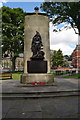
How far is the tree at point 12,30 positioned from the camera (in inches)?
1298

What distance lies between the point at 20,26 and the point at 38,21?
2517 cm

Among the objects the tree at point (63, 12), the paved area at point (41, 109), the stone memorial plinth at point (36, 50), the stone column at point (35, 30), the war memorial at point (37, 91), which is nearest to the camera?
the paved area at point (41, 109)

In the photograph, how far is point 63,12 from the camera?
21.7 metres

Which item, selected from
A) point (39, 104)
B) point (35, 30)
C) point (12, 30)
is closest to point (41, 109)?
point (39, 104)

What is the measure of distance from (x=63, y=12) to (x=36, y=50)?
14.1 m

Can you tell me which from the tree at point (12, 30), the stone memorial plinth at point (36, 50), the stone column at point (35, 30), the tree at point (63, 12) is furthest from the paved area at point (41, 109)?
the tree at point (12, 30)

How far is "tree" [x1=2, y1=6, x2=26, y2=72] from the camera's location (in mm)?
32975

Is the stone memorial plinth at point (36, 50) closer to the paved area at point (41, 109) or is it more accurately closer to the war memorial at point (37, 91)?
the war memorial at point (37, 91)

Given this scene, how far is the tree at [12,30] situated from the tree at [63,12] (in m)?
12.7

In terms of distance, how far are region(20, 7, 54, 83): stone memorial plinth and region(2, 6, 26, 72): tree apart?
22.3m

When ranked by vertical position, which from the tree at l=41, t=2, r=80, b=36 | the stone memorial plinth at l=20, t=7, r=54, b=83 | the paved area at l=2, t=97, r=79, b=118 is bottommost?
the paved area at l=2, t=97, r=79, b=118

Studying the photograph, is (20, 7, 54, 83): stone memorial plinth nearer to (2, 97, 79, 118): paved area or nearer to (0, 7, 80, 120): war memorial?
(0, 7, 80, 120): war memorial

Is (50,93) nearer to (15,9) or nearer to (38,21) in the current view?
(38,21)

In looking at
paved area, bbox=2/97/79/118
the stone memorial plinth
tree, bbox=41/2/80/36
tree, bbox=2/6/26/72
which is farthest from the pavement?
tree, bbox=2/6/26/72
